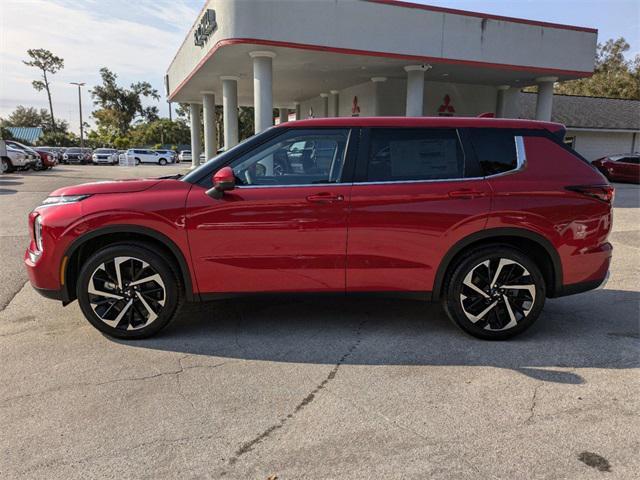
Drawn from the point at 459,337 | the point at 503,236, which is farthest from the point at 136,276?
the point at 503,236

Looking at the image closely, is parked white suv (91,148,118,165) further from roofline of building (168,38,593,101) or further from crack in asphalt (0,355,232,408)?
crack in asphalt (0,355,232,408)

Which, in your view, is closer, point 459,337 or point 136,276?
point 136,276

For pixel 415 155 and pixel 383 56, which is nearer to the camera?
pixel 415 155

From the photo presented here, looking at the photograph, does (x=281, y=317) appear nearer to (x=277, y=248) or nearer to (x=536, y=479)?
(x=277, y=248)

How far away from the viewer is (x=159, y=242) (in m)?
3.89

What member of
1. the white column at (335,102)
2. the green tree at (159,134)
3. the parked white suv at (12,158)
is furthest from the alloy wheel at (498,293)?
the green tree at (159,134)

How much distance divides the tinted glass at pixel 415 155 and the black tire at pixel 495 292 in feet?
2.48

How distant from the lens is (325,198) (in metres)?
3.77

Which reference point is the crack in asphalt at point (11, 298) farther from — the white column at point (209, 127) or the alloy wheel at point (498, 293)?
the white column at point (209, 127)

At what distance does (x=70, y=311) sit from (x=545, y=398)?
4245 mm

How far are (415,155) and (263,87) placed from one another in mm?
10558

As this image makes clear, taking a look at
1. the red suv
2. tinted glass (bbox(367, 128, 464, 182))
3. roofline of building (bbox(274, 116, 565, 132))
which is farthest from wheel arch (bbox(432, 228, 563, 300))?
roofline of building (bbox(274, 116, 565, 132))

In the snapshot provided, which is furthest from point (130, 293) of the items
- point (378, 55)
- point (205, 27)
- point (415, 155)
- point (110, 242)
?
point (205, 27)

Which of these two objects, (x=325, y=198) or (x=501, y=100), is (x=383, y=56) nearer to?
(x=501, y=100)
